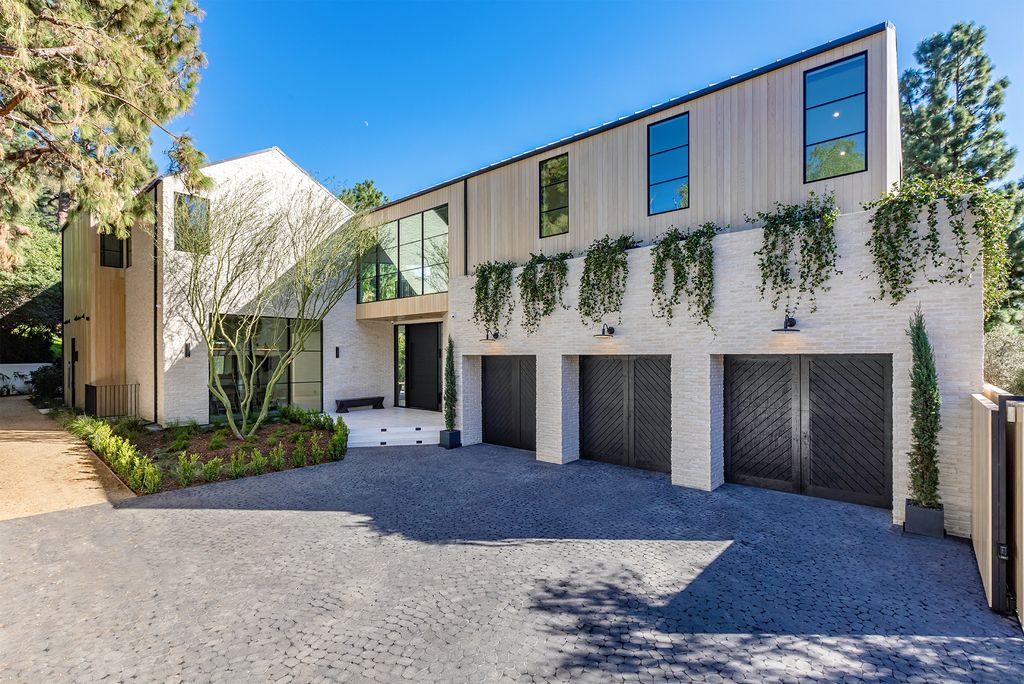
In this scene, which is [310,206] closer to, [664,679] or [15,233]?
[15,233]

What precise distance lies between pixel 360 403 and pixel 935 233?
1485 centimetres

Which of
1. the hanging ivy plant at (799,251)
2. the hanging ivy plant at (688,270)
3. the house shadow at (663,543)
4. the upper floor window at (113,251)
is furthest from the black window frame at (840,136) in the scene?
the upper floor window at (113,251)

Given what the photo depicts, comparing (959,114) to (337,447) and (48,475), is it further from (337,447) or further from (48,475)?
(48,475)

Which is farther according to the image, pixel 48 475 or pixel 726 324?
pixel 48 475

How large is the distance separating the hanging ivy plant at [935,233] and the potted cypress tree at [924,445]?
74 cm

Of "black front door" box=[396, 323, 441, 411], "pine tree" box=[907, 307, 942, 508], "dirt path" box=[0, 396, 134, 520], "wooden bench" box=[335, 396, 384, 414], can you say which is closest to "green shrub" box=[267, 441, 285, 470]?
"dirt path" box=[0, 396, 134, 520]

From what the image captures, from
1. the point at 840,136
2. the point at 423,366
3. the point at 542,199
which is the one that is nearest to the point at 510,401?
the point at 542,199

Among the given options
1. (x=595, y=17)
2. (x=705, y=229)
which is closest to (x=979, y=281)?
(x=705, y=229)

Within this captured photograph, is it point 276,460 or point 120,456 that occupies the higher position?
point 120,456

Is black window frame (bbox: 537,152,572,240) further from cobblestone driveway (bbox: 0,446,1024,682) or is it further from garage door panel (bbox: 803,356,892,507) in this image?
cobblestone driveway (bbox: 0,446,1024,682)

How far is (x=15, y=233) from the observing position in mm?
8797

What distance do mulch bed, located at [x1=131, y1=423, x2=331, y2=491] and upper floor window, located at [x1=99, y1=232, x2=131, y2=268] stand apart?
627 cm

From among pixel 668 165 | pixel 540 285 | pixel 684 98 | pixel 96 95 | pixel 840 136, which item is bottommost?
pixel 540 285

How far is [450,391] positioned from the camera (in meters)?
11.1
